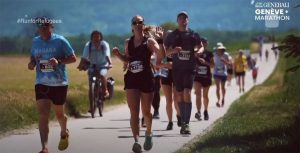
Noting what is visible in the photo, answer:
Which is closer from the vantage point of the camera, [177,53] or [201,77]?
[177,53]

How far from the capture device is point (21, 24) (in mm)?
15500

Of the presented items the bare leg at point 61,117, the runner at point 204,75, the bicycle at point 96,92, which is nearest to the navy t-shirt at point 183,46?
the bare leg at point 61,117

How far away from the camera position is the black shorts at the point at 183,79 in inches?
542

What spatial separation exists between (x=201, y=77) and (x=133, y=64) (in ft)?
23.0

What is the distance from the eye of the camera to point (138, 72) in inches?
444

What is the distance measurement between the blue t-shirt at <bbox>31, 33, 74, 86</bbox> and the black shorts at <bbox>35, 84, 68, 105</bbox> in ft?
0.17

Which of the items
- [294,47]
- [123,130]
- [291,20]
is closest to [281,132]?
[294,47]

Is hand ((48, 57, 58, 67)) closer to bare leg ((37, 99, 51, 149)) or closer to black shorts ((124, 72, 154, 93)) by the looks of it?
bare leg ((37, 99, 51, 149))

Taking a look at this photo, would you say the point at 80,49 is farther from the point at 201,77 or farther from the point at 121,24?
the point at 201,77

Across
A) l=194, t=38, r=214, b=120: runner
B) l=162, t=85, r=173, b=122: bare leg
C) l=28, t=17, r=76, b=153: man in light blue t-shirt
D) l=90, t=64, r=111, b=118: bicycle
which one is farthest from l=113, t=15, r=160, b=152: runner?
l=194, t=38, r=214, b=120: runner

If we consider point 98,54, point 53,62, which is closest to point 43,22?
point 53,62

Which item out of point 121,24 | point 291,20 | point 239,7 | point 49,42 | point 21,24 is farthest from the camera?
point 121,24

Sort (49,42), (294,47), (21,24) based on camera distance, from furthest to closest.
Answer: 1. (21,24)
2. (294,47)
3. (49,42)

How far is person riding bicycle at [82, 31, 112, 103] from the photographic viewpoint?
17.0 metres
